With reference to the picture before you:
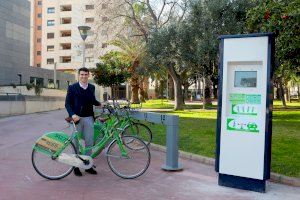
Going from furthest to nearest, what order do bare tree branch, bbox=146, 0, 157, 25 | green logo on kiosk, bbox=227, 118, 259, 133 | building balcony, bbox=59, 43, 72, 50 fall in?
building balcony, bbox=59, 43, 72, 50 → bare tree branch, bbox=146, 0, 157, 25 → green logo on kiosk, bbox=227, 118, 259, 133

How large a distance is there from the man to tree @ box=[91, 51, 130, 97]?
117ft

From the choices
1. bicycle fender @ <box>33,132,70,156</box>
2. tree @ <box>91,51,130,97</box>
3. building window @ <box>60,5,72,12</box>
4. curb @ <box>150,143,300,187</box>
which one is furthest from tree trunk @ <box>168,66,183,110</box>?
building window @ <box>60,5,72,12</box>

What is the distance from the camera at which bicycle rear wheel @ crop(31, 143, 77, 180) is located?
686 cm

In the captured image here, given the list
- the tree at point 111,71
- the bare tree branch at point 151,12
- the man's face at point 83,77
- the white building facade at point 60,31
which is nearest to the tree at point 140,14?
the bare tree branch at point 151,12

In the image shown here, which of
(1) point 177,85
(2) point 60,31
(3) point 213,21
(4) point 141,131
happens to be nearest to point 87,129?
(4) point 141,131

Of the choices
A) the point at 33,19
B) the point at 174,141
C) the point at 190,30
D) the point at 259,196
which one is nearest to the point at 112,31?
the point at 190,30

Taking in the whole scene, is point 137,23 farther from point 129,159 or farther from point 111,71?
point 129,159

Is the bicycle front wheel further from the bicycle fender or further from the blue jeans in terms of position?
the bicycle fender

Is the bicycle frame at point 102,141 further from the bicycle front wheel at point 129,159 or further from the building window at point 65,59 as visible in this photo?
the building window at point 65,59

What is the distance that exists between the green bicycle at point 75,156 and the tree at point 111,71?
3622 centimetres

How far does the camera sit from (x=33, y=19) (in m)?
82.8

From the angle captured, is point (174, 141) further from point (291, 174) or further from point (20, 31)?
point (20, 31)

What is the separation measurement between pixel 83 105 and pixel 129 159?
122 centimetres

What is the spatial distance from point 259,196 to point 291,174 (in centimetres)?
133
